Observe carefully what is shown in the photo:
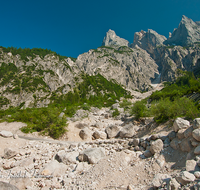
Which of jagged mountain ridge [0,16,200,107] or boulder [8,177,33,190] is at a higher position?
jagged mountain ridge [0,16,200,107]

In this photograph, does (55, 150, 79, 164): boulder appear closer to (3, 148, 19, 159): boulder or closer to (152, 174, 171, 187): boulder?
(3, 148, 19, 159): boulder

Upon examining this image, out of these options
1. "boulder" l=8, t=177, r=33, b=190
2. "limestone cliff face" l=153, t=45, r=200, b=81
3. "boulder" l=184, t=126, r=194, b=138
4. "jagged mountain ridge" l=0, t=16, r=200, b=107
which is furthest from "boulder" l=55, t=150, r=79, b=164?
"limestone cliff face" l=153, t=45, r=200, b=81

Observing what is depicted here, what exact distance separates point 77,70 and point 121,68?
62.6 m

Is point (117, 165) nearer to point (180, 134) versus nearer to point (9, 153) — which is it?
point (180, 134)

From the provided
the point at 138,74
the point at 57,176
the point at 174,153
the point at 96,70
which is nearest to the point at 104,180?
the point at 57,176

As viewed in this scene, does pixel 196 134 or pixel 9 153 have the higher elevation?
pixel 9 153

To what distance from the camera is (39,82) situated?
101625 millimetres

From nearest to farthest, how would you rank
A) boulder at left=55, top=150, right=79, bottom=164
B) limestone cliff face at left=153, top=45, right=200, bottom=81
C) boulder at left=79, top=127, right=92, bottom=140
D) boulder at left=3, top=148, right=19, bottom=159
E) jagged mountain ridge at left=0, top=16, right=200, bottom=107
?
1. boulder at left=55, top=150, right=79, bottom=164
2. boulder at left=3, top=148, right=19, bottom=159
3. boulder at left=79, top=127, right=92, bottom=140
4. jagged mountain ridge at left=0, top=16, right=200, bottom=107
5. limestone cliff face at left=153, top=45, right=200, bottom=81

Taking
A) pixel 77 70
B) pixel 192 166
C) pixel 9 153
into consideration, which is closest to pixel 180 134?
pixel 192 166

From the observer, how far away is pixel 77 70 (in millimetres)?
132750

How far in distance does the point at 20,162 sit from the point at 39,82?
103 metres

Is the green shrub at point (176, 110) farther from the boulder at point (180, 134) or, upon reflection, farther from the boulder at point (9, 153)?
the boulder at point (9, 153)

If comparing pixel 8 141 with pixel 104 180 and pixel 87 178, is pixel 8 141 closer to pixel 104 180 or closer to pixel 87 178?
pixel 87 178

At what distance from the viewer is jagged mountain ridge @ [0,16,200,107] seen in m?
92.2
